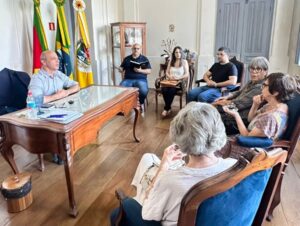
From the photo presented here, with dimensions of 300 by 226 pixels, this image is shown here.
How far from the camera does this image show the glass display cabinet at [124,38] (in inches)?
190

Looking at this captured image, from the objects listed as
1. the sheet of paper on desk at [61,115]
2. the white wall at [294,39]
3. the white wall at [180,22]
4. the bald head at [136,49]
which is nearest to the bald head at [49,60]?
the sheet of paper on desk at [61,115]

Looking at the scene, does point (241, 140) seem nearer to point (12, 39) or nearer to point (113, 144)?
point (113, 144)

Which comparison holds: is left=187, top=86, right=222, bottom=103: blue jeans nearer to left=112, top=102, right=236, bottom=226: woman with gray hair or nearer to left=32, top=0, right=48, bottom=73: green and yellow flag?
left=32, top=0, right=48, bottom=73: green and yellow flag

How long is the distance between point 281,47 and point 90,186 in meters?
4.33

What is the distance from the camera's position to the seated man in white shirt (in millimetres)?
2527

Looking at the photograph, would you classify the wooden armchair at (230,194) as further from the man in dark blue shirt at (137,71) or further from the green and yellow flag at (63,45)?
the green and yellow flag at (63,45)

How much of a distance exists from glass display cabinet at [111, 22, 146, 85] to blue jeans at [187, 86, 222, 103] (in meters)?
1.87

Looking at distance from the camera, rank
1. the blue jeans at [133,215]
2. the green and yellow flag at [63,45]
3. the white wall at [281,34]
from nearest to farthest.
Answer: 1. the blue jeans at [133,215]
2. the green and yellow flag at [63,45]
3. the white wall at [281,34]

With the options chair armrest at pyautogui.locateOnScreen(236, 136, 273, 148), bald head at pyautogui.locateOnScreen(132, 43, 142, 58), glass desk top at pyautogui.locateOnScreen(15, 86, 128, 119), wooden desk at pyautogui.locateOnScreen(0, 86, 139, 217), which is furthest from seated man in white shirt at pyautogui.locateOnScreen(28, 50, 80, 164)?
chair armrest at pyautogui.locateOnScreen(236, 136, 273, 148)

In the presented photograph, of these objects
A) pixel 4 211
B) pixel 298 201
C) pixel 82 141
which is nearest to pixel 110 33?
pixel 82 141

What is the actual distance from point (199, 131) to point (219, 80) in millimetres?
2839

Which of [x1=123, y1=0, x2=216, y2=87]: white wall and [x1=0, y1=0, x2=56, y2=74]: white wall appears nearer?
[x1=0, y1=0, x2=56, y2=74]: white wall

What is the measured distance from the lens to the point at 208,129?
0.98 m

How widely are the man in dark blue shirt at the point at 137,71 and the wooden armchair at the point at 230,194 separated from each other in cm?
323
